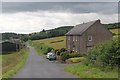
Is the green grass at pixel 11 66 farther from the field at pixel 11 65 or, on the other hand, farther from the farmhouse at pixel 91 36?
the farmhouse at pixel 91 36

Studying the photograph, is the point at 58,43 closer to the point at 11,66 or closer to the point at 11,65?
the point at 11,65

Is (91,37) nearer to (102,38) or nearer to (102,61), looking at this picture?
(102,38)

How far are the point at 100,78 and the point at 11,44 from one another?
8232 centimetres

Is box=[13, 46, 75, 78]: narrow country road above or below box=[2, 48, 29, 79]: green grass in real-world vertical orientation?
above

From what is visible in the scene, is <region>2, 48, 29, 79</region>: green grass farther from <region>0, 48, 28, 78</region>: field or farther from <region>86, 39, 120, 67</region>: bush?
<region>86, 39, 120, 67</region>: bush

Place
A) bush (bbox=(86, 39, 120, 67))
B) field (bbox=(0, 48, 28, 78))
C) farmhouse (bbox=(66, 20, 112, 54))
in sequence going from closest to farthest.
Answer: bush (bbox=(86, 39, 120, 67)) → field (bbox=(0, 48, 28, 78)) → farmhouse (bbox=(66, 20, 112, 54))

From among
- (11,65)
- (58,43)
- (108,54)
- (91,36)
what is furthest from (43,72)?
(58,43)

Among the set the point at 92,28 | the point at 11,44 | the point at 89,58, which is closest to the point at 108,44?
the point at 89,58

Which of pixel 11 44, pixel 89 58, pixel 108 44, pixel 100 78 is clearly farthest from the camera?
pixel 11 44

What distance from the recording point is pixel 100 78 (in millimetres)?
18500

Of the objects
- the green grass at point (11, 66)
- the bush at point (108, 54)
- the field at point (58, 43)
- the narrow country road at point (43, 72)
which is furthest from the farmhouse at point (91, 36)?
the bush at point (108, 54)

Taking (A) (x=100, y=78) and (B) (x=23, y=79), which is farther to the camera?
(B) (x=23, y=79)

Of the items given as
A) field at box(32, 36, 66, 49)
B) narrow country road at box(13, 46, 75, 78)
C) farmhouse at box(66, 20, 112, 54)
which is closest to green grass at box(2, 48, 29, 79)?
narrow country road at box(13, 46, 75, 78)

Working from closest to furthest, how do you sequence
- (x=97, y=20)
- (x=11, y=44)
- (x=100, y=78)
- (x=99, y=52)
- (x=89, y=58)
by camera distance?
1. (x=100, y=78)
2. (x=99, y=52)
3. (x=89, y=58)
4. (x=97, y=20)
5. (x=11, y=44)
